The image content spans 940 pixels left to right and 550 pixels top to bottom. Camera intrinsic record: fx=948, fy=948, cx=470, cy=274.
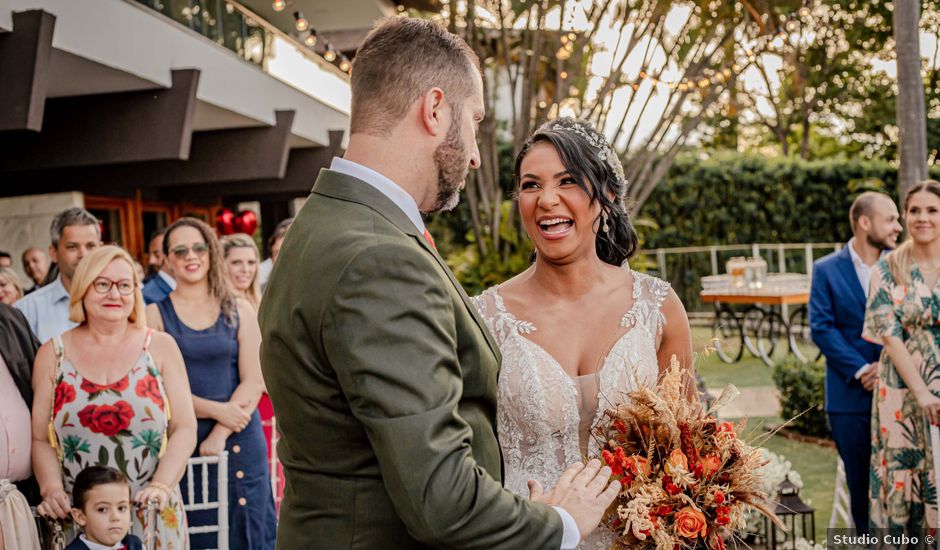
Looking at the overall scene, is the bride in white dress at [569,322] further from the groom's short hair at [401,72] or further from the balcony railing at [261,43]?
the balcony railing at [261,43]

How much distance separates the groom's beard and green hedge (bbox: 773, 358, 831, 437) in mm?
Result: 7664

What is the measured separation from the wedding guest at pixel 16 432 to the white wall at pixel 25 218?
5912 millimetres

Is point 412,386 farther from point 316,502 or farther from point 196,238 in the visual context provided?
point 196,238

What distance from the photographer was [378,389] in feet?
5.31

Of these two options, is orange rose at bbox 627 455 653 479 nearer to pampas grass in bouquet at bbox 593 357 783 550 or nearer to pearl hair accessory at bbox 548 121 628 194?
pampas grass in bouquet at bbox 593 357 783 550

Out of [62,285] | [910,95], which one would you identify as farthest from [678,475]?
[910,95]

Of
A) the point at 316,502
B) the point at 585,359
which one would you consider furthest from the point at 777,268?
the point at 316,502

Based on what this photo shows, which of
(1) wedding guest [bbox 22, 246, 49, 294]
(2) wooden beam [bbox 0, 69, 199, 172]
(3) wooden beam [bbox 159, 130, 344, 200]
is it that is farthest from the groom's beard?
(3) wooden beam [bbox 159, 130, 344, 200]

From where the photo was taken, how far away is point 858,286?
5.74 meters

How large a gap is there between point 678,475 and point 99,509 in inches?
96.0

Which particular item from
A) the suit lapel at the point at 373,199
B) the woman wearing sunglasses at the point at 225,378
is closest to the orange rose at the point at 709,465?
the suit lapel at the point at 373,199

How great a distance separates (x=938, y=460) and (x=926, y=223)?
4.14ft

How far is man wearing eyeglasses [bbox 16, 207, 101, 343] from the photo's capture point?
5.19m

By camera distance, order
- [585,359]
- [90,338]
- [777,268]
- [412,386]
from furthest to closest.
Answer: [777,268] → [90,338] → [585,359] → [412,386]
